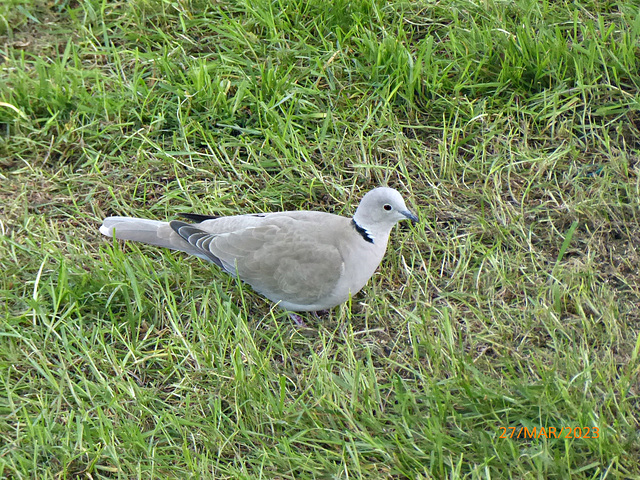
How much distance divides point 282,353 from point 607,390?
141 centimetres

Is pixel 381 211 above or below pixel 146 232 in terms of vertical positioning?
above

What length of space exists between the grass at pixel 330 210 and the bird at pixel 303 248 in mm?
162

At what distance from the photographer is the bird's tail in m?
3.36

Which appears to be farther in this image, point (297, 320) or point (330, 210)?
point (330, 210)

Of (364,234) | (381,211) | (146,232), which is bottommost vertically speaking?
(146,232)

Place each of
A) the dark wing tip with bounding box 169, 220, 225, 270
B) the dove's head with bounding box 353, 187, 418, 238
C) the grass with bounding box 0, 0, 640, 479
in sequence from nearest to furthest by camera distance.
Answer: the grass with bounding box 0, 0, 640, 479 < the dove's head with bounding box 353, 187, 418, 238 < the dark wing tip with bounding box 169, 220, 225, 270

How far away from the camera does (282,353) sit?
3160 mm

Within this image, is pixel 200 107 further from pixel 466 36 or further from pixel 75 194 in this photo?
pixel 466 36

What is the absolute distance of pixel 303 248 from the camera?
10.4 feet

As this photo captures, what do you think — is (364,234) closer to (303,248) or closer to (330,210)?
(303,248)

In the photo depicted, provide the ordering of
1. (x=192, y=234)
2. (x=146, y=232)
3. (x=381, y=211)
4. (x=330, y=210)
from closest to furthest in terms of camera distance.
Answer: (x=381, y=211) < (x=192, y=234) < (x=146, y=232) < (x=330, y=210)

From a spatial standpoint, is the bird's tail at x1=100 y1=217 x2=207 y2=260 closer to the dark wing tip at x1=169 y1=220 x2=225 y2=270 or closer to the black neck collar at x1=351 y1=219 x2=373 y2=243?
the dark wing tip at x1=169 y1=220 x2=225 y2=270

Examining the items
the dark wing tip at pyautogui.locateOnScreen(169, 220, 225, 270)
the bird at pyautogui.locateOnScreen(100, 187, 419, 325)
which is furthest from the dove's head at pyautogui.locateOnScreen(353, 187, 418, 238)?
the dark wing tip at pyautogui.locateOnScreen(169, 220, 225, 270)

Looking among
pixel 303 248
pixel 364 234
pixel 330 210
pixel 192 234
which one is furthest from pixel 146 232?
pixel 364 234
